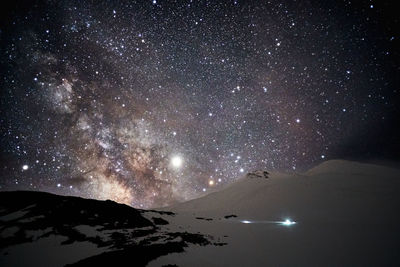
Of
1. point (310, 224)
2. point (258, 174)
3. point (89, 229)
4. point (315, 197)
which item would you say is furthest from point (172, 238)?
point (258, 174)

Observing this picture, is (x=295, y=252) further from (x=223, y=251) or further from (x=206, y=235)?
(x=206, y=235)

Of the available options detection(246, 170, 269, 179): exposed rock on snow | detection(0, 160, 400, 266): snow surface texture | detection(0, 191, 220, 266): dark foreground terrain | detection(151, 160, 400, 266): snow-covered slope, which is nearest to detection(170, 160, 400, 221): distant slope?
detection(151, 160, 400, 266): snow-covered slope

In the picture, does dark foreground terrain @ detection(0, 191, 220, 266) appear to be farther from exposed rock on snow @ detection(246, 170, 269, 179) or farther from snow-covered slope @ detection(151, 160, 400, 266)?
exposed rock on snow @ detection(246, 170, 269, 179)

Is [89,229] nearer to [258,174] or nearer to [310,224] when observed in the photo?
[310,224]

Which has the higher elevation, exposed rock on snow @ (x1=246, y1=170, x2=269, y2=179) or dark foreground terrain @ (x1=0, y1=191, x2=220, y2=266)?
exposed rock on snow @ (x1=246, y1=170, x2=269, y2=179)

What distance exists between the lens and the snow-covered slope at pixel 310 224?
26.0 m

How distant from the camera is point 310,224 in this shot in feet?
157

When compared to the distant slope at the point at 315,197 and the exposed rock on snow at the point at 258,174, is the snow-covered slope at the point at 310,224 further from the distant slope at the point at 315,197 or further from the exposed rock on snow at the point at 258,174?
the exposed rock on snow at the point at 258,174

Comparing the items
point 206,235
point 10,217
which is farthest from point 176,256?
point 10,217

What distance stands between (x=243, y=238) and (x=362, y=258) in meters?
15.5

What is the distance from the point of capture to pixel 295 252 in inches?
1129

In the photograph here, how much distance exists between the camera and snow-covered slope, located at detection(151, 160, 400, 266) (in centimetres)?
2597

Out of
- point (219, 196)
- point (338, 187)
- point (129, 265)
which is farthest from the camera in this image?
point (219, 196)

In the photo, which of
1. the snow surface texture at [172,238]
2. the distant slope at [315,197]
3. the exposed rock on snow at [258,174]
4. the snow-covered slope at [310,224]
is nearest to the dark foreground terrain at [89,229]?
the snow surface texture at [172,238]
